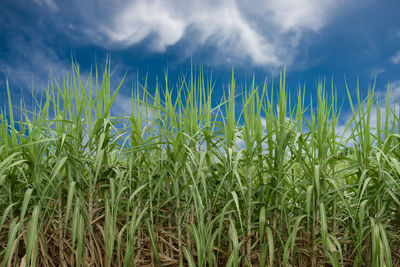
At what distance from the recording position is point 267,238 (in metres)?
2.24

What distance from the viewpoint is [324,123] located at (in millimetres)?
2273

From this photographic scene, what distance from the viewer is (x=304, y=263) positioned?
2.36 metres

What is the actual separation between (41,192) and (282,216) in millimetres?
1525

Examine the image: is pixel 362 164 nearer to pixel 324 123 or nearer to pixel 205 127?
pixel 324 123

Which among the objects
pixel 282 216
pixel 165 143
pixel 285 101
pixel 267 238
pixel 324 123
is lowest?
pixel 267 238

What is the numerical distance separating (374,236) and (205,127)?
123 centimetres

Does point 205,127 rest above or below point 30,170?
above

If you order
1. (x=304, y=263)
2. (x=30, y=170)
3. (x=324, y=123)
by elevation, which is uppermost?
(x=324, y=123)

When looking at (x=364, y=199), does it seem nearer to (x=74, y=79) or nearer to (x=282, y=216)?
(x=282, y=216)

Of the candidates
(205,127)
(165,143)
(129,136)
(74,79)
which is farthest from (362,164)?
(74,79)

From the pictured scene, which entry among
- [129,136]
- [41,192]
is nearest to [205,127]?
[129,136]

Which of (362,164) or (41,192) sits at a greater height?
(362,164)

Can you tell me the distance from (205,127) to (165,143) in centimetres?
28

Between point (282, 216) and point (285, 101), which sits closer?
point (282, 216)
